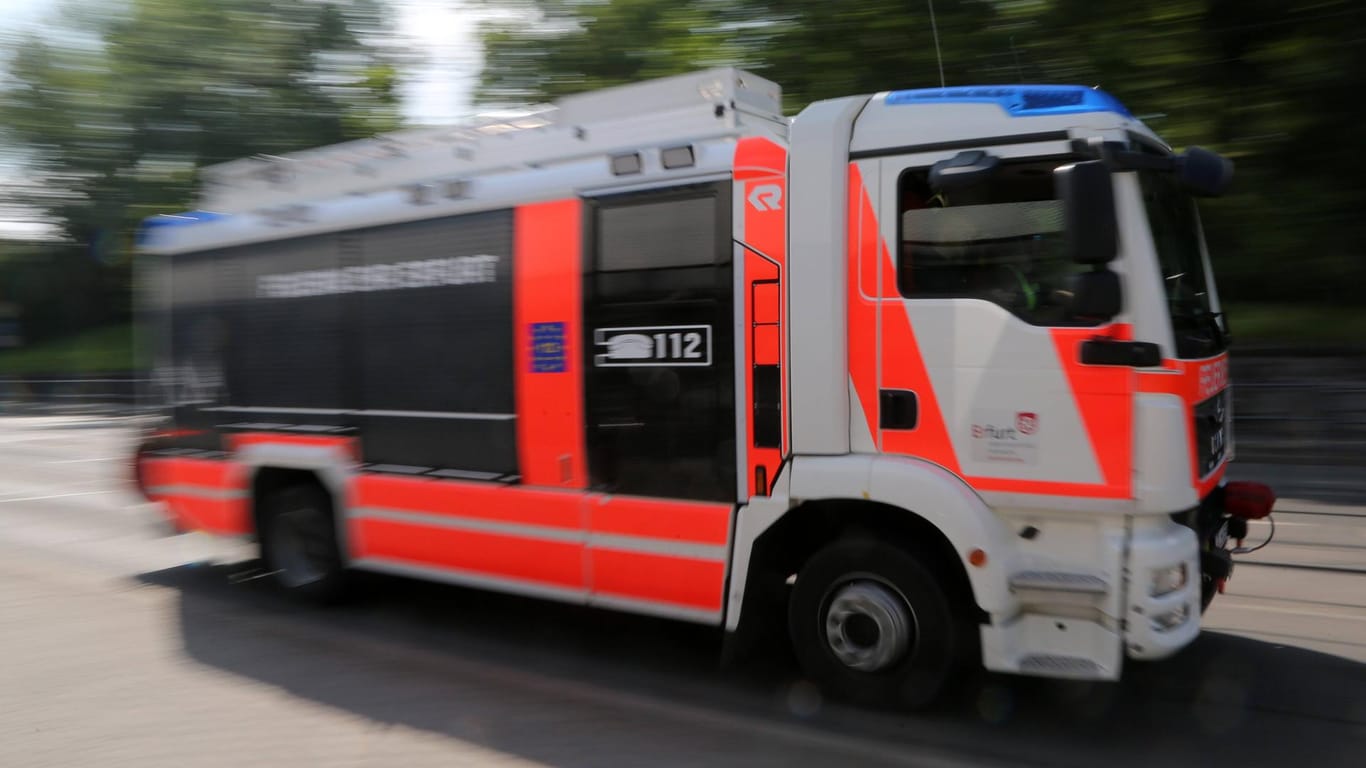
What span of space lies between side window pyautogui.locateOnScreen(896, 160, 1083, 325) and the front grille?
767 mm

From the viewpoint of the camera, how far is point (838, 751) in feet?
14.5

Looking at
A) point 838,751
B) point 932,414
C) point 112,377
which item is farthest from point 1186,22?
point 112,377

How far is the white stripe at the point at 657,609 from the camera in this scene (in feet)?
16.8

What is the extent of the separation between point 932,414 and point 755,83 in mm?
1949

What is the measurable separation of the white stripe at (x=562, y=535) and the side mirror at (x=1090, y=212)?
6.93ft

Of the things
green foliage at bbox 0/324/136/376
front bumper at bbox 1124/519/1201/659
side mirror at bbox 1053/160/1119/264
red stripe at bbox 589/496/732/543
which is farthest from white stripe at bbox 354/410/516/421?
green foliage at bbox 0/324/136/376

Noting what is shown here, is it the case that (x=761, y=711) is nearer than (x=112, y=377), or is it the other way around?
(x=761, y=711)

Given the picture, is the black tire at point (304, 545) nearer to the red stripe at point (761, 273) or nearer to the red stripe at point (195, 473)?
the red stripe at point (195, 473)

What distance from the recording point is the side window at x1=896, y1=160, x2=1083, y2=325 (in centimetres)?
436

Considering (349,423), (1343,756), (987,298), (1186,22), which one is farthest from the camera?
(1186,22)

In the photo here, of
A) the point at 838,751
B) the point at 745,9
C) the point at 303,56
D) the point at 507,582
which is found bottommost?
the point at 838,751

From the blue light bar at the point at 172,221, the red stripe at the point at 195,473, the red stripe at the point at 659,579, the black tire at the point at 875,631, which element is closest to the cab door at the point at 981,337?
the black tire at the point at 875,631

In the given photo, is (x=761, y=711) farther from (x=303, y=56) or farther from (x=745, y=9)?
(x=303, y=56)

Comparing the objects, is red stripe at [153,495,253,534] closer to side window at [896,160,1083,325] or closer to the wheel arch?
the wheel arch
